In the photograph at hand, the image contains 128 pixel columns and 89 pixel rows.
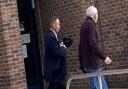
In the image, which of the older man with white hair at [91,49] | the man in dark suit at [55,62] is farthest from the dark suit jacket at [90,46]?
the man in dark suit at [55,62]

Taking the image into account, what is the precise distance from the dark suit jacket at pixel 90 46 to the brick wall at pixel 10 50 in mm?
1190

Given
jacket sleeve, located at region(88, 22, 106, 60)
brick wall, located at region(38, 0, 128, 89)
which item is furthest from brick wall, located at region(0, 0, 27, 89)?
brick wall, located at region(38, 0, 128, 89)

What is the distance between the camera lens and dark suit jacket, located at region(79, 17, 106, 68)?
7.57 meters

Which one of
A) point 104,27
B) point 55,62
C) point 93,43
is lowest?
point 55,62

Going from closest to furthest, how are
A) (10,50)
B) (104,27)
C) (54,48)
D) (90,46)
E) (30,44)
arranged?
(54,48) < (90,46) < (10,50) < (104,27) < (30,44)

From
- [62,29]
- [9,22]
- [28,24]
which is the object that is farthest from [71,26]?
[9,22]

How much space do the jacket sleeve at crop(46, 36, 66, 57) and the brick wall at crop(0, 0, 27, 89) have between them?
0.81 metres

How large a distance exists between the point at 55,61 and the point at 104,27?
2.24 meters

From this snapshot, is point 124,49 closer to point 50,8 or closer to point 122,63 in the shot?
point 122,63

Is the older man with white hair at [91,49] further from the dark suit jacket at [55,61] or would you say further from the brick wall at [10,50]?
the brick wall at [10,50]

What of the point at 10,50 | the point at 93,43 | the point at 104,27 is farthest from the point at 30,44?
the point at 93,43

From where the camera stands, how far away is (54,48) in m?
7.50

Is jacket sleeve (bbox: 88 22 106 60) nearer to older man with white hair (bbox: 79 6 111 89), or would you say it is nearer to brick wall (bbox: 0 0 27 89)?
older man with white hair (bbox: 79 6 111 89)

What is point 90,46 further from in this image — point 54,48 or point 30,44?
Answer: point 30,44
